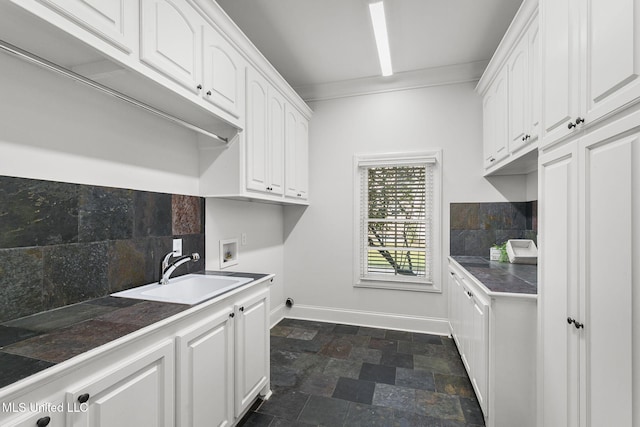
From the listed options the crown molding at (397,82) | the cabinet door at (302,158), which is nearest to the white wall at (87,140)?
the cabinet door at (302,158)

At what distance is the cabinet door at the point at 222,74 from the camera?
1.84 meters

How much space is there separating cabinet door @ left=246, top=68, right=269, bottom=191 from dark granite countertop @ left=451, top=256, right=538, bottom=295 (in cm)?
180

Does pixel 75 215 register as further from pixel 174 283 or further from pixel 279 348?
pixel 279 348

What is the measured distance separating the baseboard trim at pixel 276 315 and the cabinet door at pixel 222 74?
2.30 metres

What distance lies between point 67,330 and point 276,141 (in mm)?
2142

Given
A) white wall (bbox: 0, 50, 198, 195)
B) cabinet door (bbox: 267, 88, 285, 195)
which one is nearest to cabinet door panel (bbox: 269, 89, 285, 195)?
cabinet door (bbox: 267, 88, 285, 195)

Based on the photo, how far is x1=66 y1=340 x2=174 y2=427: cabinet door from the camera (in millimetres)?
928

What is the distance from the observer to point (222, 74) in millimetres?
1993

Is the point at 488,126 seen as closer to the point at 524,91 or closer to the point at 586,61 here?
the point at 524,91

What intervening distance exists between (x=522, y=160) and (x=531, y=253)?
2.93 feet

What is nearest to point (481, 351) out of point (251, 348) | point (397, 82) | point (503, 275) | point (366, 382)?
point (503, 275)

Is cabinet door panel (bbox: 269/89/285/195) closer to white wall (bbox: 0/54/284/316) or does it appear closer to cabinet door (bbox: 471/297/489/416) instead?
white wall (bbox: 0/54/284/316)

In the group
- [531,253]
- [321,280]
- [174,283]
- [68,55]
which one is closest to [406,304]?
[321,280]

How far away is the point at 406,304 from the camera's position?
3449 mm
